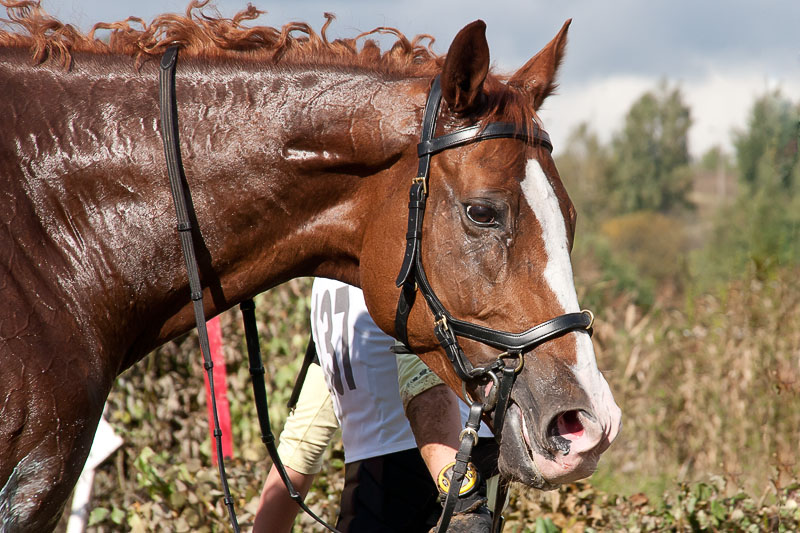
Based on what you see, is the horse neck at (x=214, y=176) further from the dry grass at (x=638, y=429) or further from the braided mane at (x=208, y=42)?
A: the dry grass at (x=638, y=429)

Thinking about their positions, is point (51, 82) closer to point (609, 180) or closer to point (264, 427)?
point (264, 427)

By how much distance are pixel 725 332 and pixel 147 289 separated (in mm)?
5582

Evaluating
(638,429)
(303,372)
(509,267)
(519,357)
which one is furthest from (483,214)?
(638,429)

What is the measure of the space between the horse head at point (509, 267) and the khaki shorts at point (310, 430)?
134cm

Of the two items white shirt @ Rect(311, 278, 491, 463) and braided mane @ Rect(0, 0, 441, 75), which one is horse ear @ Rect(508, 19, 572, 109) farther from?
white shirt @ Rect(311, 278, 491, 463)

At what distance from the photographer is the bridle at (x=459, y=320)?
2.12 metres

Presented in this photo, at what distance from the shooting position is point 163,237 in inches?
87.4

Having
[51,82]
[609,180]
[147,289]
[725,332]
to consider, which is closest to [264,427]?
[147,289]

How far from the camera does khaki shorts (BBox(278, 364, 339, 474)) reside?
11.4ft

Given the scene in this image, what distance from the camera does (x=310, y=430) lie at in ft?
11.5

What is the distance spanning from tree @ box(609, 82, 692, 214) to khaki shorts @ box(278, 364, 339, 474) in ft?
92.8

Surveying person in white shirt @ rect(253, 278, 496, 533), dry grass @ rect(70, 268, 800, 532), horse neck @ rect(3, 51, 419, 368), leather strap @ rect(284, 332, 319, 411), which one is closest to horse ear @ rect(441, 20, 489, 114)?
horse neck @ rect(3, 51, 419, 368)

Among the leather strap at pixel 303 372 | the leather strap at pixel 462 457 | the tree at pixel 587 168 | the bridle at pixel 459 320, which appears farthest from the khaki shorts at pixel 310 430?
the tree at pixel 587 168

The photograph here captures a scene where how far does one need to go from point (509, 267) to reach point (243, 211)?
765 millimetres
